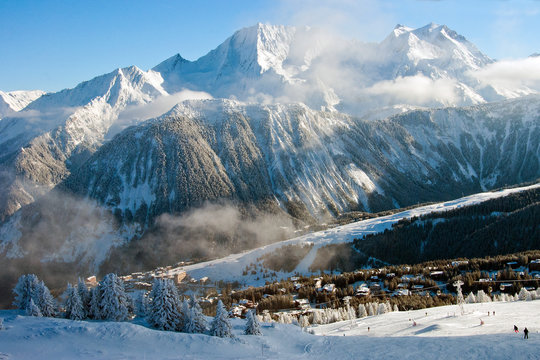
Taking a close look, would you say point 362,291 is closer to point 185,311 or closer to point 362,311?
point 362,311

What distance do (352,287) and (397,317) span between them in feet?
161

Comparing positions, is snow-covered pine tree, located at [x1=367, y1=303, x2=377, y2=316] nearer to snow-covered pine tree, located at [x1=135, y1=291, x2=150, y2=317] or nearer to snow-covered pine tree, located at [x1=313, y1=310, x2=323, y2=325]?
snow-covered pine tree, located at [x1=313, y1=310, x2=323, y2=325]

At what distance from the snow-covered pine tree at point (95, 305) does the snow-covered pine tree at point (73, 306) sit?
79.8 inches

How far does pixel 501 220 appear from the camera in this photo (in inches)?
7092

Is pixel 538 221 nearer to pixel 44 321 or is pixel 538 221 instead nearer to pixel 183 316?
pixel 183 316

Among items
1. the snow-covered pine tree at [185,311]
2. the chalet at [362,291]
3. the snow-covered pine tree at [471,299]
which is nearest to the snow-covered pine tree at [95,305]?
the snow-covered pine tree at [185,311]

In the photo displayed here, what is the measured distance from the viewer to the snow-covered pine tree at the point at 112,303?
6800cm

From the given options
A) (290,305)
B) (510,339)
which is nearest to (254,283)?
(290,305)

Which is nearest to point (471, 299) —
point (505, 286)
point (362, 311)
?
point (505, 286)

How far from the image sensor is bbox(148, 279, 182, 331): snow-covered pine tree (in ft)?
209

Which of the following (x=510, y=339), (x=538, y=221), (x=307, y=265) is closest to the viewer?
(x=510, y=339)

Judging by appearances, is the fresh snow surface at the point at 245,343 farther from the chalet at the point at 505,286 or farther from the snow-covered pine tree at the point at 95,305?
the chalet at the point at 505,286

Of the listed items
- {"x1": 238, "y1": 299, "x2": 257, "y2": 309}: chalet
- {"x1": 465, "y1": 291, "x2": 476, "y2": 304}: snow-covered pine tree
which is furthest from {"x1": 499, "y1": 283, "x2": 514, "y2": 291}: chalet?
{"x1": 238, "y1": 299, "x2": 257, "y2": 309}: chalet

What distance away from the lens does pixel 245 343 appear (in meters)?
54.8
